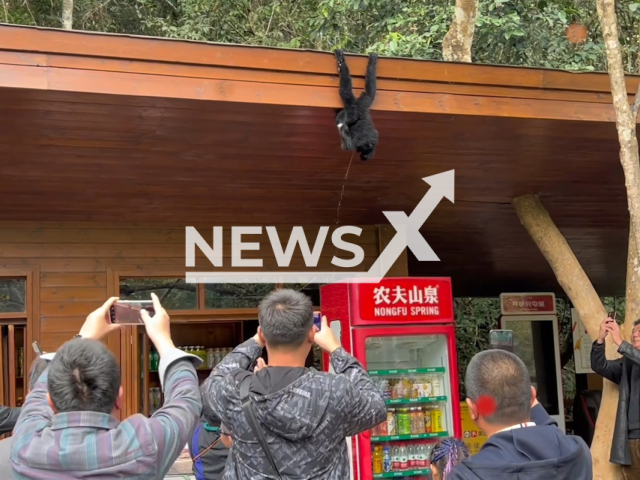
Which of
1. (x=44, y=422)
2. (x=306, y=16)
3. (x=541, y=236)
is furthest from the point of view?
(x=306, y=16)

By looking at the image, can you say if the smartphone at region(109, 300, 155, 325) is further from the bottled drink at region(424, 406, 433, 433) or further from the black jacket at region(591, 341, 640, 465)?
the bottled drink at region(424, 406, 433, 433)

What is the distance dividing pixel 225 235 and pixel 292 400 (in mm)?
4368

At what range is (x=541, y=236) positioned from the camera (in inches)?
204

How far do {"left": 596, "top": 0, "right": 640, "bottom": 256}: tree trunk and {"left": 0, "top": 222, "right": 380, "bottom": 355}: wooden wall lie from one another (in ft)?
11.5

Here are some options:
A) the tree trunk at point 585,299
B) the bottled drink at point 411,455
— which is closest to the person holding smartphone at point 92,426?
the tree trunk at point 585,299

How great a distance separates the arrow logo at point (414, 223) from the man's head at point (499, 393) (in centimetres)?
328

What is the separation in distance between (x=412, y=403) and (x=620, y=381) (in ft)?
5.88

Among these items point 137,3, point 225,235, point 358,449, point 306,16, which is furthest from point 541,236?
point 137,3

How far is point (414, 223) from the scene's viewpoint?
22.2ft

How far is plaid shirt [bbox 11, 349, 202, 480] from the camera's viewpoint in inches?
60.2

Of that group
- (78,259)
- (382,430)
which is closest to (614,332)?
(382,430)

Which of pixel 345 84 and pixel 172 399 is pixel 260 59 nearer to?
pixel 345 84

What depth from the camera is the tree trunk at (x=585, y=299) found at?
4363 millimetres

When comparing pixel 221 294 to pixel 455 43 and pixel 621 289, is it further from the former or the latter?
pixel 621 289
